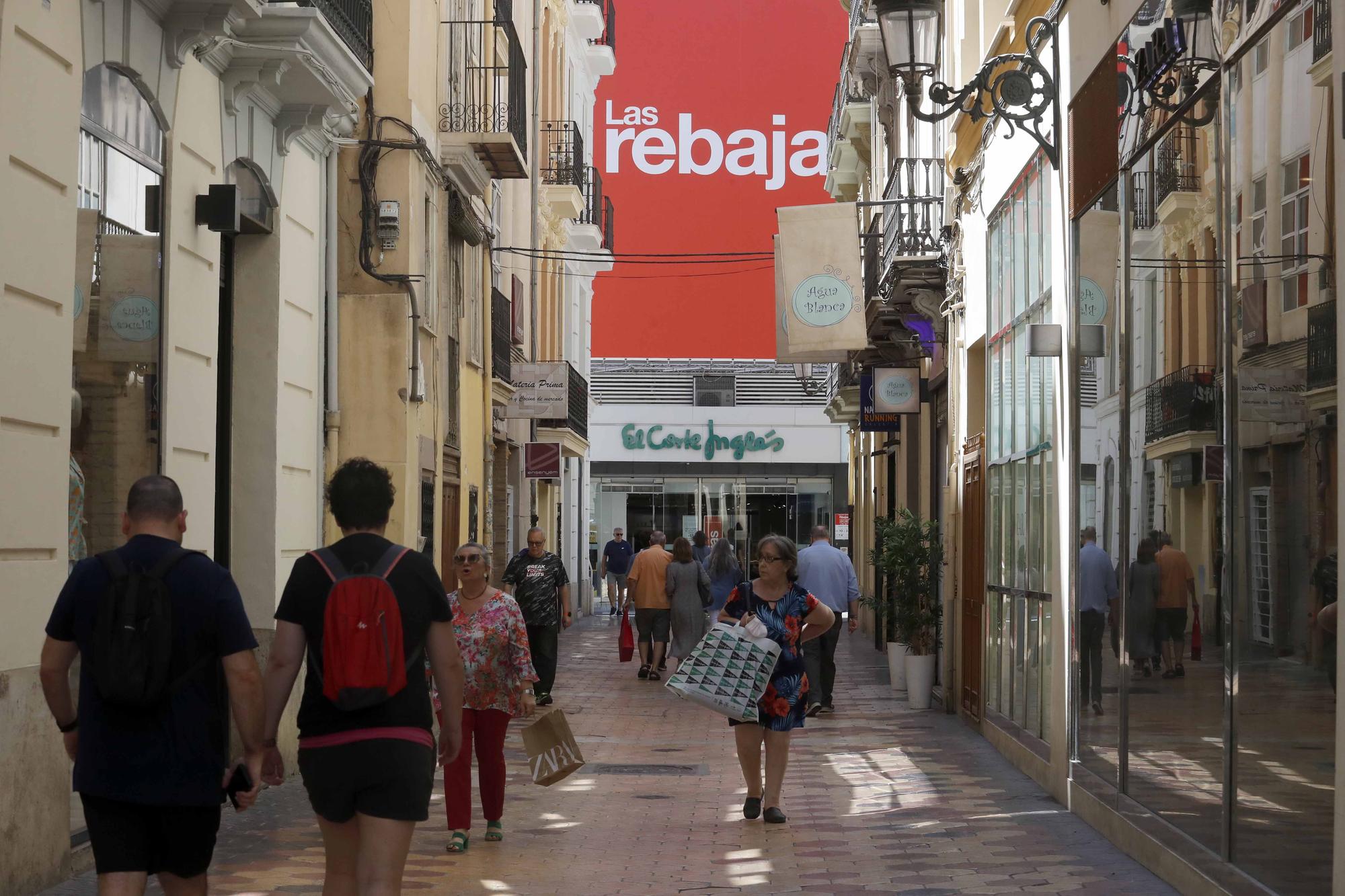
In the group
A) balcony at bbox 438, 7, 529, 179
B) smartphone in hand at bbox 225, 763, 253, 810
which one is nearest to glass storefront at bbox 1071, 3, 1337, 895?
smartphone in hand at bbox 225, 763, 253, 810

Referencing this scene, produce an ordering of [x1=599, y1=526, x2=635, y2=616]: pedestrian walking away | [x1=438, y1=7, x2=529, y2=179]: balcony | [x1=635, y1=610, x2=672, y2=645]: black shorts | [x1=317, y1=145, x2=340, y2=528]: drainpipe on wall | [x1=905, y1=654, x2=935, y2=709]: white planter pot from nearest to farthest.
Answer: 1. [x1=317, y1=145, x2=340, y2=528]: drainpipe on wall
2. [x1=438, y1=7, x2=529, y2=179]: balcony
3. [x1=905, y1=654, x2=935, y2=709]: white planter pot
4. [x1=635, y1=610, x2=672, y2=645]: black shorts
5. [x1=599, y1=526, x2=635, y2=616]: pedestrian walking away

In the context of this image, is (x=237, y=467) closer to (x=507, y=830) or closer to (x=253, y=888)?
(x=507, y=830)

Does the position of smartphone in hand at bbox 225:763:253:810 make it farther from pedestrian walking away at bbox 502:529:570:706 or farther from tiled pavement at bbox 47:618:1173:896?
pedestrian walking away at bbox 502:529:570:706

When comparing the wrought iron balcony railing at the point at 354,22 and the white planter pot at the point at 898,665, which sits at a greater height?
the wrought iron balcony railing at the point at 354,22

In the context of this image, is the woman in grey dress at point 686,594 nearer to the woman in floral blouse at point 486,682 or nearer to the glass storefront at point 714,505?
the woman in floral blouse at point 486,682

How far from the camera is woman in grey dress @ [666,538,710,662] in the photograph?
65.8ft

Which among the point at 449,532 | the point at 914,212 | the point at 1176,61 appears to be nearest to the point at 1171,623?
the point at 1176,61

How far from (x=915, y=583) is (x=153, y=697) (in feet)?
45.0

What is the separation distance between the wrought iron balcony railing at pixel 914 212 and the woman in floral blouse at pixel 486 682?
995 cm

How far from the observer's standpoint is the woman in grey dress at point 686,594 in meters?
20.1

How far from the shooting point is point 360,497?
573 cm

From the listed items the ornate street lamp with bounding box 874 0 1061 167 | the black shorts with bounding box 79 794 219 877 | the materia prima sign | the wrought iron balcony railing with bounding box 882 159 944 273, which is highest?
the materia prima sign

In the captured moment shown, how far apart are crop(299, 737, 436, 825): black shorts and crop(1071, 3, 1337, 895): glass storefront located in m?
3.02

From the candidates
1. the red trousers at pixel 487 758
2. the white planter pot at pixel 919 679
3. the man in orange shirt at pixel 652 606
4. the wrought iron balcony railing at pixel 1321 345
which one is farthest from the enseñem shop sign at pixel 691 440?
the wrought iron balcony railing at pixel 1321 345
